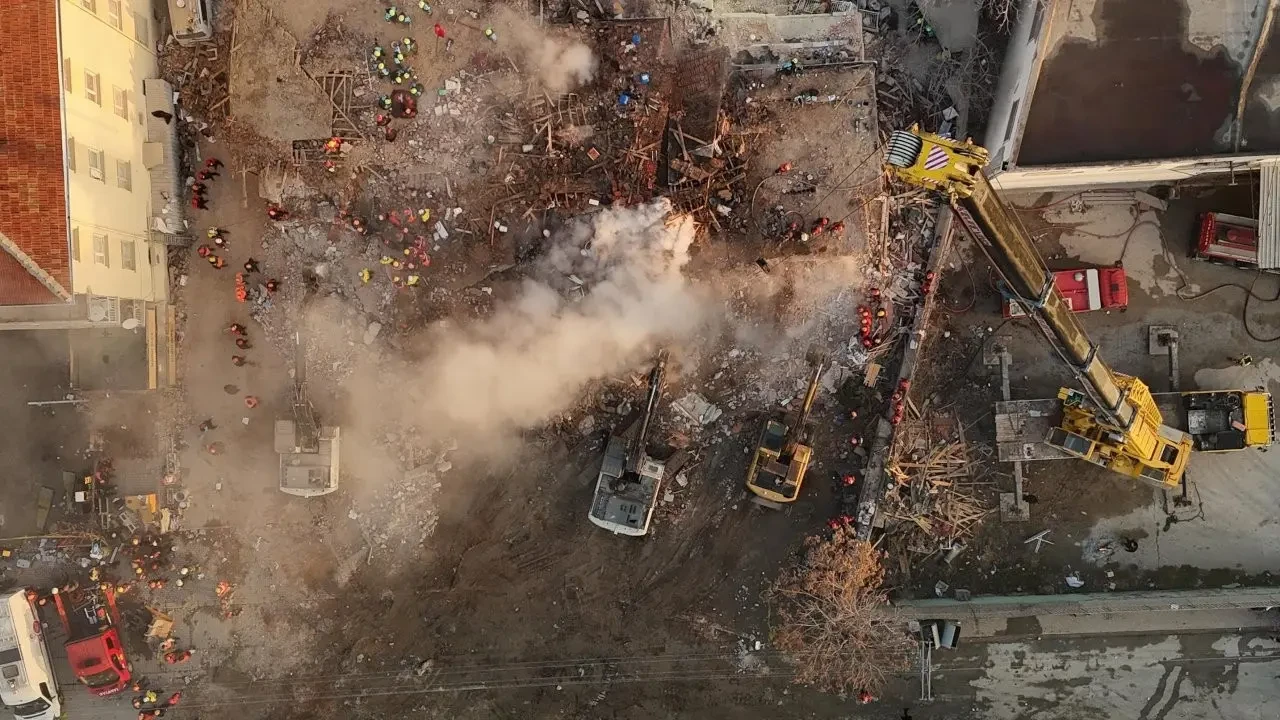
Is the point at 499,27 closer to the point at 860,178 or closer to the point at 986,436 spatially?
the point at 860,178

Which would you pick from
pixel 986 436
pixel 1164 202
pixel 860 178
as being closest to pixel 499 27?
pixel 860 178

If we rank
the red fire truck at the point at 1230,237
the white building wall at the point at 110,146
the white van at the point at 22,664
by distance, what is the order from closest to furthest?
the white building wall at the point at 110,146 → the red fire truck at the point at 1230,237 → the white van at the point at 22,664

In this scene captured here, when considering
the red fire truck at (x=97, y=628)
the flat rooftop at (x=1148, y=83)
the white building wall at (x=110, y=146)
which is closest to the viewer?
the flat rooftop at (x=1148, y=83)

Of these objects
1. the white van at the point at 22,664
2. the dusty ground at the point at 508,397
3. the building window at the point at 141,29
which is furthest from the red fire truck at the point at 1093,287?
the white van at the point at 22,664

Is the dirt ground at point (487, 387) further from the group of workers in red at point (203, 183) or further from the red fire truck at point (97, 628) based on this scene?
the red fire truck at point (97, 628)

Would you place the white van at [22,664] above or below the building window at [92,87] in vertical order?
below

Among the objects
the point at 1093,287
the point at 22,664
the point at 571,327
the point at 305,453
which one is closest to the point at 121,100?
the point at 305,453
